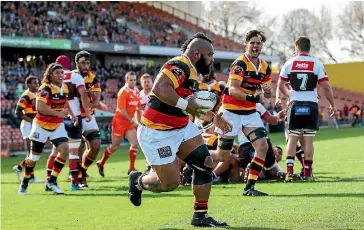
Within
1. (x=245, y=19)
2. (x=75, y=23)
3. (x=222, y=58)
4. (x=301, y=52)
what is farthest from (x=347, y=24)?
(x=301, y=52)

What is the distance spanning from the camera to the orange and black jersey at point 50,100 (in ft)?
38.3

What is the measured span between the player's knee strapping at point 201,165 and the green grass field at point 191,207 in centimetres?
52

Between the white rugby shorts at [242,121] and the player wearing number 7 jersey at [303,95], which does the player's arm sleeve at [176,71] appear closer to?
the white rugby shorts at [242,121]

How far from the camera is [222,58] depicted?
5653 cm

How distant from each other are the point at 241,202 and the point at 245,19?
198 feet

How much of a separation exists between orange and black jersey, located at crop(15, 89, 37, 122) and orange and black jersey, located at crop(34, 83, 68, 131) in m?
4.18

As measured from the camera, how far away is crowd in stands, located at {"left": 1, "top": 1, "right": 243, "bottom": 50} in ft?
133

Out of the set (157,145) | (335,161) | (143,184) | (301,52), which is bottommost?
(335,161)

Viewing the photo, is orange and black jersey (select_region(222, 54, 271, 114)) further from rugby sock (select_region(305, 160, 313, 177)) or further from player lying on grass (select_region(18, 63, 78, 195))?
player lying on grass (select_region(18, 63, 78, 195))

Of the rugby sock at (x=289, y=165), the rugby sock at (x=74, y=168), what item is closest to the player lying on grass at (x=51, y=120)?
the rugby sock at (x=74, y=168)

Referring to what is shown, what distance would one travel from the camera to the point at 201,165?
7.55 metres

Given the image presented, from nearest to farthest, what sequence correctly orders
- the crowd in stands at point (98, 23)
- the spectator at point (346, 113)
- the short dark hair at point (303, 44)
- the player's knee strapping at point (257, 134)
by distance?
the player's knee strapping at point (257, 134) → the short dark hair at point (303, 44) → the crowd in stands at point (98, 23) → the spectator at point (346, 113)

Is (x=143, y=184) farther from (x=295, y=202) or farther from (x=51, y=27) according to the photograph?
(x=51, y=27)

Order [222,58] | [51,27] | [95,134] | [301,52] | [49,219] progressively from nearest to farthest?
[49,219] → [301,52] → [95,134] → [51,27] → [222,58]
